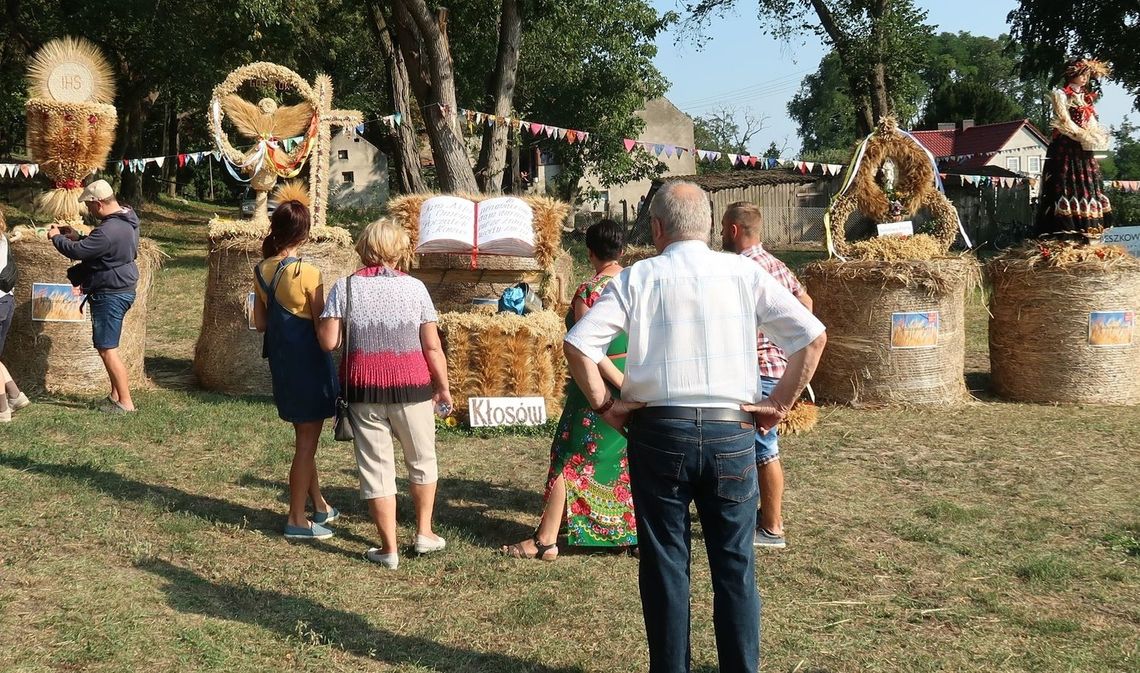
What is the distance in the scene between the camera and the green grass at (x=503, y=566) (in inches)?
148

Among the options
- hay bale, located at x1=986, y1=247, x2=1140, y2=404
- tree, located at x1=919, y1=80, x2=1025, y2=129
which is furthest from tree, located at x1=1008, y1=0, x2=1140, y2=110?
tree, located at x1=919, y1=80, x2=1025, y2=129

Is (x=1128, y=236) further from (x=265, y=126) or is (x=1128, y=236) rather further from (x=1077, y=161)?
(x=265, y=126)

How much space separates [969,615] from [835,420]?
3.74m

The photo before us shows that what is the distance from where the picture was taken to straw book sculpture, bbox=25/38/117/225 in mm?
8344

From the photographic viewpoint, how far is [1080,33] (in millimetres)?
23781

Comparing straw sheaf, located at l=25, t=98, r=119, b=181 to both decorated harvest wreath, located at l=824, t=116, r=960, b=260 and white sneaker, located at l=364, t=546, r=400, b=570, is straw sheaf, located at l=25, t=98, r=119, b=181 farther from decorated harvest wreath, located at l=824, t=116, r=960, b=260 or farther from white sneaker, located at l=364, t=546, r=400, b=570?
decorated harvest wreath, located at l=824, t=116, r=960, b=260

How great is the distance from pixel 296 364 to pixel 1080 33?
24252 mm

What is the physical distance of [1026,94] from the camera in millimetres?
90188

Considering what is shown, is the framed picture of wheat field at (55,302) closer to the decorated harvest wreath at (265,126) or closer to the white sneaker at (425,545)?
the decorated harvest wreath at (265,126)

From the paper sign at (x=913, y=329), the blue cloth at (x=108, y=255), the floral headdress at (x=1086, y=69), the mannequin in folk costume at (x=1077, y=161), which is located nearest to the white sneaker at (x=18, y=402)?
the blue cloth at (x=108, y=255)

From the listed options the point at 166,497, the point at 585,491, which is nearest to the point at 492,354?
the point at 166,497

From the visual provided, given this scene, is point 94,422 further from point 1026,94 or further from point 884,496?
point 1026,94

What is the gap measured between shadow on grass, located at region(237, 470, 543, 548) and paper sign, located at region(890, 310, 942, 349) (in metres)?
3.61

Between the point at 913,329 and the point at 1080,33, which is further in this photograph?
the point at 1080,33
